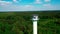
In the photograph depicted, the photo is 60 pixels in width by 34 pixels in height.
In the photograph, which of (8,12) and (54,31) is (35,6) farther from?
(54,31)

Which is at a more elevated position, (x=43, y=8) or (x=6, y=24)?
(x=43, y=8)

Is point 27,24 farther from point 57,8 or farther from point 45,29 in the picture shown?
point 57,8

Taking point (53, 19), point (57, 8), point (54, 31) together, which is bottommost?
point (54, 31)

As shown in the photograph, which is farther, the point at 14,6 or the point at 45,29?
the point at 45,29

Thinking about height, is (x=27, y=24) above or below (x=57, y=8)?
below

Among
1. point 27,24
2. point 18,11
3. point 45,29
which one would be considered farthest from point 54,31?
point 18,11

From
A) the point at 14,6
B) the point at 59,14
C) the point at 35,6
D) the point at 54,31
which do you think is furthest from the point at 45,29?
the point at 14,6

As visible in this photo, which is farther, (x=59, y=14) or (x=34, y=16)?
(x=59, y=14)

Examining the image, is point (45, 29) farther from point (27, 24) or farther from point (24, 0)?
point (24, 0)
